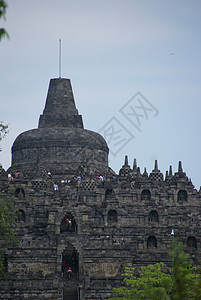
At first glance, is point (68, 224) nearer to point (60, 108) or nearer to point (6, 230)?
point (6, 230)

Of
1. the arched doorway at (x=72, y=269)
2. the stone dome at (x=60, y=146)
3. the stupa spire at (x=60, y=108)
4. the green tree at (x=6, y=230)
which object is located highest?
the stupa spire at (x=60, y=108)

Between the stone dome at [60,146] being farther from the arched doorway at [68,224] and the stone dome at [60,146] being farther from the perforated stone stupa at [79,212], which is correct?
the arched doorway at [68,224]

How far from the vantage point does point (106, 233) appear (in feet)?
205

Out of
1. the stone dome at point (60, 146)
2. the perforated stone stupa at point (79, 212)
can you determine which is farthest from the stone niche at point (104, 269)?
the stone dome at point (60, 146)

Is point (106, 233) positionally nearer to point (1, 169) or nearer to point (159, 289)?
point (159, 289)

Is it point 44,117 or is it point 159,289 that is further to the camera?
point 44,117

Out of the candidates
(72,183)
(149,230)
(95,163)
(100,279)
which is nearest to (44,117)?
(95,163)

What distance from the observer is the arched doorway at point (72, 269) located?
182 ft

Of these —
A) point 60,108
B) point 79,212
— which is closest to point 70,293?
point 79,212

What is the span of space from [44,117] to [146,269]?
132 ft

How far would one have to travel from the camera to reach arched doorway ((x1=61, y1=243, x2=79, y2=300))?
55.4 meters

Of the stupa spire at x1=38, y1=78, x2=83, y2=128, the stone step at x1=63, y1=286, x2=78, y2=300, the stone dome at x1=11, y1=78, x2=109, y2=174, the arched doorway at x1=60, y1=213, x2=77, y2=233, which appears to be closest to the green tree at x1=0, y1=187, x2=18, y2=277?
the stone step at x1=63, y1=286, x2=78, y2=300

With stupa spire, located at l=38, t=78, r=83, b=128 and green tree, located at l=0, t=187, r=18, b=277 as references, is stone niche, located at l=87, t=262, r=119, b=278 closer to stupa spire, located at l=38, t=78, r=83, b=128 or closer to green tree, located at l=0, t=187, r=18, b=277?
green tree, located at l=0, t=187, r=18, b=277

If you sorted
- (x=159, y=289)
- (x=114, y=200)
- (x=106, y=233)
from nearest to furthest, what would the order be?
(x=159, y=289), (x=106, y=233), (x=114, y=200)
